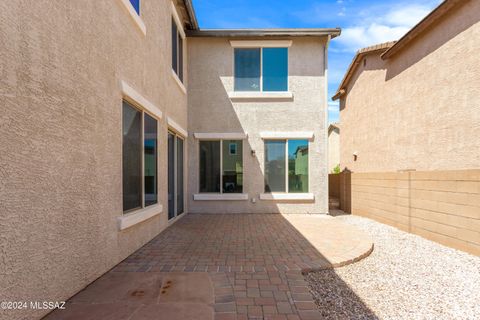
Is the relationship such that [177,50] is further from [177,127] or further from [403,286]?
[403,286]

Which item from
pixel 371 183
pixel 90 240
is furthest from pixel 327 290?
pixel 371 183

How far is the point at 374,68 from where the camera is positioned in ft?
39.4

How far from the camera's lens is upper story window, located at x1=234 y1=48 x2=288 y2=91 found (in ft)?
33.4

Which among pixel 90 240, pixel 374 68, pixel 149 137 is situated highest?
pixel 374 68

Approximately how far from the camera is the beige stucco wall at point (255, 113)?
10.1 m

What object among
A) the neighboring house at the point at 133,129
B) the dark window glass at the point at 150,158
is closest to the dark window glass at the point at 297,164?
the neighboring house at the point at 133,129

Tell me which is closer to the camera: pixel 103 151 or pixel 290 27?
pixel 103 151

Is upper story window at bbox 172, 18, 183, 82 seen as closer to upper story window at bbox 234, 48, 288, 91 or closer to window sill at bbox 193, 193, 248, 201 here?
upper story window at bbox 234, 48, 288, 91

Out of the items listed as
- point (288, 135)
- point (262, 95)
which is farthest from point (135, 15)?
point (288, 135)

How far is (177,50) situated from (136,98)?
4580 millimetres

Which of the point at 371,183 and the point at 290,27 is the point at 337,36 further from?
the point at 371,183

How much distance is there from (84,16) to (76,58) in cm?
70

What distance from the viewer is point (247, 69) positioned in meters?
10.2

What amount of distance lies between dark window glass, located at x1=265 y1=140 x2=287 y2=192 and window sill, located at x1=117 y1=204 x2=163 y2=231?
4.73 m
